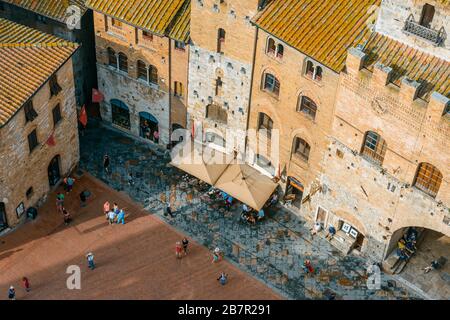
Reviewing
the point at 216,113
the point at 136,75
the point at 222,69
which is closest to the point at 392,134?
the point at 222,69

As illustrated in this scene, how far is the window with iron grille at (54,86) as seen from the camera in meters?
56.5

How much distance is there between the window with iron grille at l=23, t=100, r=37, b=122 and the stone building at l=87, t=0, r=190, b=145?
1088cm

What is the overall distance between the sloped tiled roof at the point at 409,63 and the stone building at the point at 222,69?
9.37m

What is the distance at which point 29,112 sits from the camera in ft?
180

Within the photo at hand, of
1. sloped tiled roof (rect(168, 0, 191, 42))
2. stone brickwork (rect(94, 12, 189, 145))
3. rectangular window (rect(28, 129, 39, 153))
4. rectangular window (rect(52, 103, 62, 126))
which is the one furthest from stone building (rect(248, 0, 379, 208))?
rectangular window (rect(28, 129, 39, 153))

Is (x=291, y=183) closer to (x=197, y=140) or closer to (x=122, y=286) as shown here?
(x=197, y=140)

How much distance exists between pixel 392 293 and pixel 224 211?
1511 cm

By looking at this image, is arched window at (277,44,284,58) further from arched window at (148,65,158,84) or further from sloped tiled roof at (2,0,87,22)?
sloped tiled roof at (2,0,87,22)

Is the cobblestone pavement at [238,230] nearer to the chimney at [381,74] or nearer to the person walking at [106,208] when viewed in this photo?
the person walking at [106,208]

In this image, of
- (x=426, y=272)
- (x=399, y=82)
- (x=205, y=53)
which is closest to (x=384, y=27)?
(x=399, y=82)

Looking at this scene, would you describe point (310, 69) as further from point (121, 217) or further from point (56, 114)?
point (56, 114)

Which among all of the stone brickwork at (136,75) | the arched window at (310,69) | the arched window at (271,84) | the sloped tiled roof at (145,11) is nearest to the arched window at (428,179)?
the arched window at (310,69)

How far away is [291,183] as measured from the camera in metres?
60.8

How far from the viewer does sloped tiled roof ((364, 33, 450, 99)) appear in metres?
47.3
